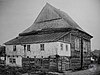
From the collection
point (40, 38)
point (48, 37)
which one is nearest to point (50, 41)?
point (48, 37)

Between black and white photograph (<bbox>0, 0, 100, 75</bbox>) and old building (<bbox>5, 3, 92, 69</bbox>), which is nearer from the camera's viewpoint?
black and white photograph (<bbox>0, 0, 100, 75</bbox>)

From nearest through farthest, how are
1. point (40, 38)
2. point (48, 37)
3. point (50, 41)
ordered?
point (50, 41), point (48, 37), point (40, 38)

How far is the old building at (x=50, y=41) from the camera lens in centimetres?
411

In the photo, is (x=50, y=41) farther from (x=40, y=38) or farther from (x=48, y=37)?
(x=40, y=38)

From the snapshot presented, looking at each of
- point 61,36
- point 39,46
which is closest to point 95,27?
point 61,36

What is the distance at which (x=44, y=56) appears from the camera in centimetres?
416

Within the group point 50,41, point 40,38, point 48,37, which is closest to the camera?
point 50,41

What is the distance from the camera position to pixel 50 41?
4078 millimetres

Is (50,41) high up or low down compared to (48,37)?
down

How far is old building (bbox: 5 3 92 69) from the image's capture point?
4113 mm

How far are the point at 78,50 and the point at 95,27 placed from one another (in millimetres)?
1675

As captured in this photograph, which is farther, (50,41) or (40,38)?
(40,38)

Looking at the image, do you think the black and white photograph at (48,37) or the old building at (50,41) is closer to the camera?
the black and white photograph at (48,37)

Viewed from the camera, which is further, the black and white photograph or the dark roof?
the dark roof
